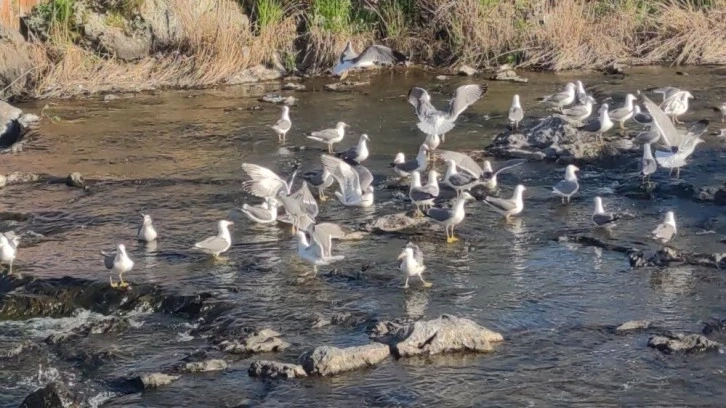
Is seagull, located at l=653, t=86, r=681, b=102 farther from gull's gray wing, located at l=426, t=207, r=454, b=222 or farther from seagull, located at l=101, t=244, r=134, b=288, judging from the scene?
seagull, located at l=101, t=244, r=134, b=288

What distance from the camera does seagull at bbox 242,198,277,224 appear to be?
42.7 ft

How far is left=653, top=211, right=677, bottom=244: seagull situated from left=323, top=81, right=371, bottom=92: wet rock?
30.9 feet

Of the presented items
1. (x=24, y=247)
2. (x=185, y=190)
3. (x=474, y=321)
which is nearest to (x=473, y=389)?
(x=474, y=321)

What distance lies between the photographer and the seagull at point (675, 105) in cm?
1673

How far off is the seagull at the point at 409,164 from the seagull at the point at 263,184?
1.50 metres

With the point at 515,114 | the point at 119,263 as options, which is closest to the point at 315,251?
the point at 119,263

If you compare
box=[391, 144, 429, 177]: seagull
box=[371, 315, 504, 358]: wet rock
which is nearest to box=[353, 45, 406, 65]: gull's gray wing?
box=[391, 144, 429, 177]: seagull

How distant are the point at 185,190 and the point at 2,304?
12.9 ft

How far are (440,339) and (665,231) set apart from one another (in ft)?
11.3

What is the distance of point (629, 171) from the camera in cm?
1476

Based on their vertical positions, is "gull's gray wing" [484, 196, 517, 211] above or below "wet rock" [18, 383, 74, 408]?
above

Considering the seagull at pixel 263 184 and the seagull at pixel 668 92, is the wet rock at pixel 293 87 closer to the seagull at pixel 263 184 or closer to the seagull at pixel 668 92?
the seagull at pixel 668 92

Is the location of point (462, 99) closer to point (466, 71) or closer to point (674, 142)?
point (674, 142)

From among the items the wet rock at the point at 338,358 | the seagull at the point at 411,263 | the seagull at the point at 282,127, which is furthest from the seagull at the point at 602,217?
the seagull at the point at 282,127
